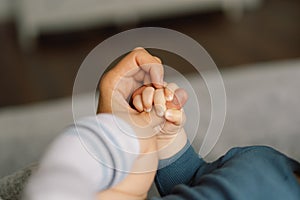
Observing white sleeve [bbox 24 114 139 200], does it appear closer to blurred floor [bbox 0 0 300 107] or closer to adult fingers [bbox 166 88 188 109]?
adult fingers [bbox 166 88 188 109]

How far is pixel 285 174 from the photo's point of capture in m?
0.53

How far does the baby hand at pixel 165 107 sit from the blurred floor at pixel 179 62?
114 cm

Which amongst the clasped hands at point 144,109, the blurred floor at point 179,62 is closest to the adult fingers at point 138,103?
the clasped hands at point 144,109

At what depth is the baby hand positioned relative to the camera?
0.47 m

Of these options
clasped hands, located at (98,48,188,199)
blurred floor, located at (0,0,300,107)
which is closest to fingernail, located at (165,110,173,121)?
clasped hands, located at (98,48,188,199)

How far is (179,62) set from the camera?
63.6 inches

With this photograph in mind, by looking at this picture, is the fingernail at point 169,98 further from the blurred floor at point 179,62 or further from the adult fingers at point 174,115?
the blurred floor at point 179,62

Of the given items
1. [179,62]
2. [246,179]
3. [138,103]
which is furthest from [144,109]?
[179,62]

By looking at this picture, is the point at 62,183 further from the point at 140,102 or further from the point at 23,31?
the point at 23,31

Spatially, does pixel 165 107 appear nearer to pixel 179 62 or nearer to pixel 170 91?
pixel 170 91

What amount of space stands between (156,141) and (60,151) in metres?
0.11

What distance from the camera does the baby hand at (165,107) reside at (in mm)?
469

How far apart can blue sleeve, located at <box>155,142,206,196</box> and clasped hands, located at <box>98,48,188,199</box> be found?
0.02 m

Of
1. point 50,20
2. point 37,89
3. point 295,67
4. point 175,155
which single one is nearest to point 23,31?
point 50,20
